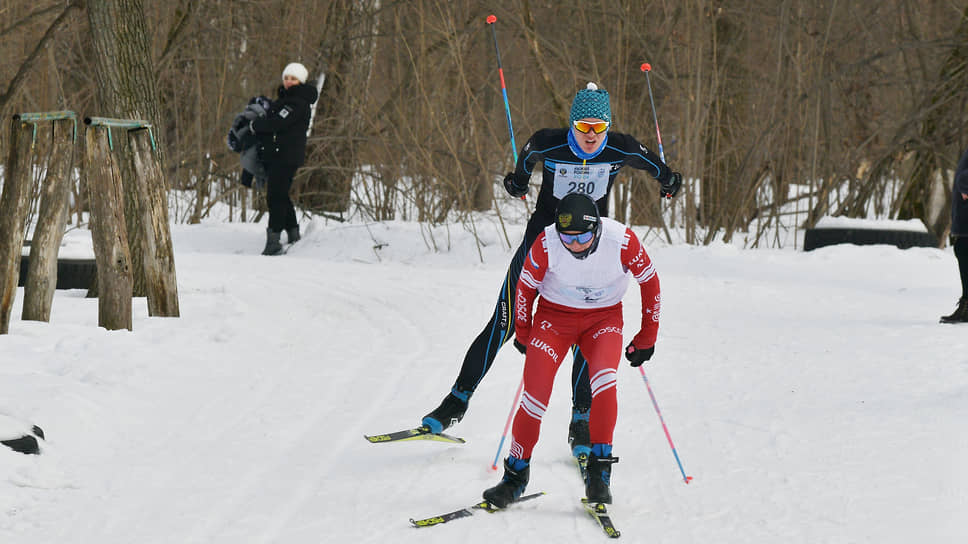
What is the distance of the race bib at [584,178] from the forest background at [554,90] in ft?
25.0

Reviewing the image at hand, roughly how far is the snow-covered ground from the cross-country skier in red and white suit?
0.24m

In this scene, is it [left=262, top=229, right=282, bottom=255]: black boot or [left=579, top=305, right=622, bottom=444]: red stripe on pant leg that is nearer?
A: [left=579, top=305, right=622, bottom=444]: red stripe on pant leg

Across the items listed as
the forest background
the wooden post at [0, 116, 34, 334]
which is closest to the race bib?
the wooden post at [0, 116, 34, 334]

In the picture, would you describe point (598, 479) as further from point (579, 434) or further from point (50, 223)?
point (50, 223)

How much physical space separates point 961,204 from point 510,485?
566 cm

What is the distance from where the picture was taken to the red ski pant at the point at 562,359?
4.22 m

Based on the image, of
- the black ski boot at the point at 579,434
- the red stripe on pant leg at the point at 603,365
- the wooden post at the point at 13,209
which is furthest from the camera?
the wooden post at the point at 13,209

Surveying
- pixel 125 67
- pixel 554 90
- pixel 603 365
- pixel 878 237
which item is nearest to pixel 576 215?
pixel 603 365

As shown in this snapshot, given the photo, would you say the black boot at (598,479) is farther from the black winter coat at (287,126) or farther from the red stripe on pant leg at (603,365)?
the black winter coat at (287,126)

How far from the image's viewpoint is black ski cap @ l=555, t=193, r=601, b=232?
13.3 ft

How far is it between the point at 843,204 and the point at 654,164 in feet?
39.6

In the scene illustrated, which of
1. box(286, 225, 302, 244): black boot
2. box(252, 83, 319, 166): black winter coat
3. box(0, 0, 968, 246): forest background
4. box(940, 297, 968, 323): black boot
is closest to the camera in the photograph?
box(940, 297, 968, 323): black boot

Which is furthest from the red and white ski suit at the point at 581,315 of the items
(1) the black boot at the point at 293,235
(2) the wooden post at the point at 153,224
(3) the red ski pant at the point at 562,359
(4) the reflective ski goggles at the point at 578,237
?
(1) the black boot at the point at 293,235

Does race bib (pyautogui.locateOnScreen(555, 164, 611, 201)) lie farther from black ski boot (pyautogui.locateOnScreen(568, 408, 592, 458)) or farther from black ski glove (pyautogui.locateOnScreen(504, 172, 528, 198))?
black ski boot (pyautogui.locateOnScreen(568, 408, 592, 458))
